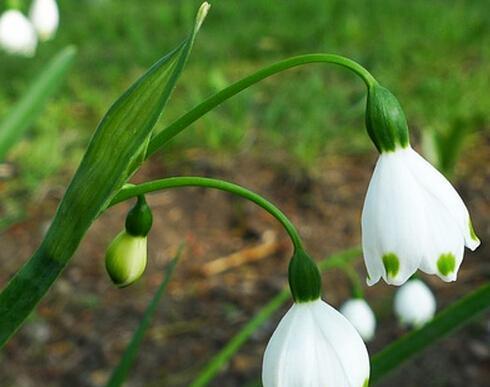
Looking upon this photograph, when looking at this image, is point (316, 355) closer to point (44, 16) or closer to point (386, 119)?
point (386, 119)

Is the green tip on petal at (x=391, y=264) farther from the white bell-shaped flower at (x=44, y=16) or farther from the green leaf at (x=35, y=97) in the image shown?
the white bell-shaped flower at (x=44, y=16)

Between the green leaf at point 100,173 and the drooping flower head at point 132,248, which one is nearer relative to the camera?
the green leaf at point 100,173

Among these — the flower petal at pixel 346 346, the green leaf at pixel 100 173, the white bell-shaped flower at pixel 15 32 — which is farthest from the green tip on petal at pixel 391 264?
the white bell-shaped flower at pixel 15 32

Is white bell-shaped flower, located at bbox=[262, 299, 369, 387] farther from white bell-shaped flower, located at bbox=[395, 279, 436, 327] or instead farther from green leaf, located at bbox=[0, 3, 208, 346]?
white bell-shaped flower, located at bbox=[395, 279, 436, 327]

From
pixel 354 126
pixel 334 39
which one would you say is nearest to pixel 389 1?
pixel 334 39

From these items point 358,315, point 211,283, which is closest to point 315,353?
point 358,315

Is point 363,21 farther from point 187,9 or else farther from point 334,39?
point 187,9
